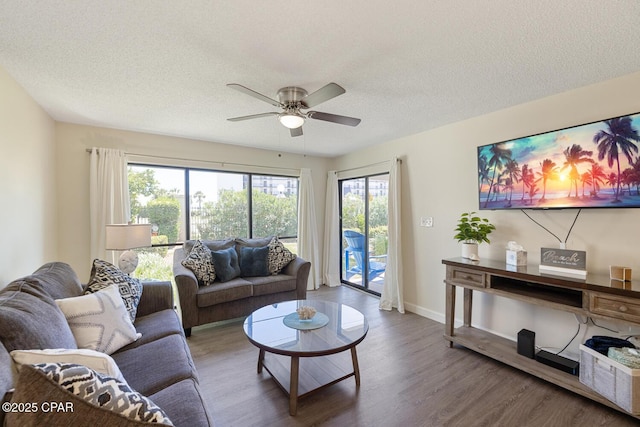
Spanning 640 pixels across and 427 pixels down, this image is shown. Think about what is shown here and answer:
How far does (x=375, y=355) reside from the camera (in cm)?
257

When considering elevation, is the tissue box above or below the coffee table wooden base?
above

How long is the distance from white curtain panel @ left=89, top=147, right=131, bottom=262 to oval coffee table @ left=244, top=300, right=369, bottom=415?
2.30 m

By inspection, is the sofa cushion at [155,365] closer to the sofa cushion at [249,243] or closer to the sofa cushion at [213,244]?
the sofa cushion at [213,244]

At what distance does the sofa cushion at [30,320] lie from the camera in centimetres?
109

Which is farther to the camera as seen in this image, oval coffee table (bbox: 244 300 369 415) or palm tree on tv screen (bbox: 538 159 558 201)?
palm tree on tv screen (bbox: 538 159 558 201)

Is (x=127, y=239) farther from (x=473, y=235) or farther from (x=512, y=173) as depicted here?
(x=512, y=173)

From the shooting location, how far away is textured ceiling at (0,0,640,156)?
1.40 metres

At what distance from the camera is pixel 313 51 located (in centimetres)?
175

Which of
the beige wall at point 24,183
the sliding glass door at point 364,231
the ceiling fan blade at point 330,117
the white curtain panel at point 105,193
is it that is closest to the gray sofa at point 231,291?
the white curtain panel at point 105,193

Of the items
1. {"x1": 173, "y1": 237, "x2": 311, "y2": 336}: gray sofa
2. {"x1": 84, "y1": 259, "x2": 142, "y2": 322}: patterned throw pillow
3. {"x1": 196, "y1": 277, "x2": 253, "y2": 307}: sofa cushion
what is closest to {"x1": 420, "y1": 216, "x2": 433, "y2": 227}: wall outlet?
{"x1": 173, "y1": 237, "x2": 311, "y2": 336}: gray sofa

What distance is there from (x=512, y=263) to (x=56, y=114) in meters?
4.80

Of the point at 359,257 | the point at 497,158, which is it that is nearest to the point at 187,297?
the point at 359,257

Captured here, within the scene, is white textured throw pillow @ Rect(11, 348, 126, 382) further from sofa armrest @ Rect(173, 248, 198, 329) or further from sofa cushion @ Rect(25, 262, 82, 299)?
sofa armrest @ Rect(173, 248, 198, 329)

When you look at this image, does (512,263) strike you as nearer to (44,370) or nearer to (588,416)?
(588,416)
